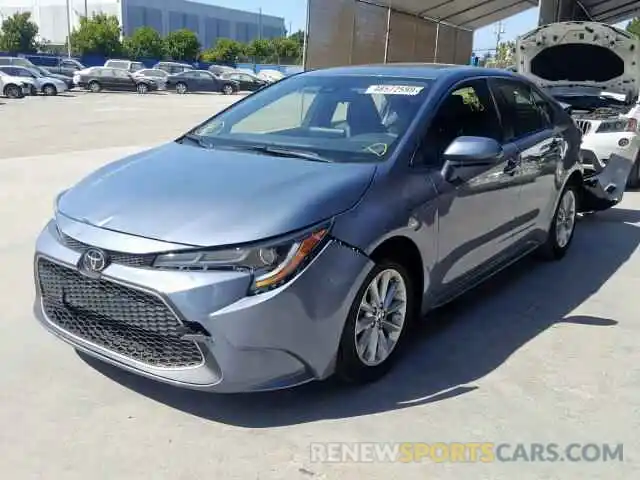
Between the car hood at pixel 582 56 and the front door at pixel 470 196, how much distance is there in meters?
6.18

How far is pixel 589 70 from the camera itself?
10312 mm

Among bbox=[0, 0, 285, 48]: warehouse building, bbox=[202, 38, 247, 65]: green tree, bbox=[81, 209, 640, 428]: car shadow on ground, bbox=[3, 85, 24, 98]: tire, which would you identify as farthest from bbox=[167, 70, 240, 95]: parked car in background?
bbox=[0, 0, 285, 48]: warehouse building

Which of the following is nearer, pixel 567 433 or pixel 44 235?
pixel 567 433

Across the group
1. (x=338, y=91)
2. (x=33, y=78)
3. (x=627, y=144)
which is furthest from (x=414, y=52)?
(x=33, y=78)

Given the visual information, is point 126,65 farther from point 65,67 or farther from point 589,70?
point 589,70

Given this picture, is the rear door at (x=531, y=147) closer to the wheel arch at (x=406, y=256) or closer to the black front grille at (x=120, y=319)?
the wheel arch at (x=406, y=256)

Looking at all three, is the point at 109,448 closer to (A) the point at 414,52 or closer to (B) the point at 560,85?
(B) the point at 560,85

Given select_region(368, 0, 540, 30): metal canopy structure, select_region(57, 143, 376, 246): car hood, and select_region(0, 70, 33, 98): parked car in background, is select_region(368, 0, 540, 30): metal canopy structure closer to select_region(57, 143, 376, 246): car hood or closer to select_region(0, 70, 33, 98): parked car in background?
select_region(57, 143, 376, 246): car hood

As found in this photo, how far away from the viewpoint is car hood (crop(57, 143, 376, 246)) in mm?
2836

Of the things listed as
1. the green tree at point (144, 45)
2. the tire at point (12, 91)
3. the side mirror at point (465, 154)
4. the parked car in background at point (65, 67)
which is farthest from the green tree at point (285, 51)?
the side mirror at point (465, 154)

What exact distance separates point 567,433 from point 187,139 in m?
2.82

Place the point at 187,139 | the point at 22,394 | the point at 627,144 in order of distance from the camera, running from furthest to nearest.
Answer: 1. the point at 627,144
2. the point at 187,139
3. the point at 22,394

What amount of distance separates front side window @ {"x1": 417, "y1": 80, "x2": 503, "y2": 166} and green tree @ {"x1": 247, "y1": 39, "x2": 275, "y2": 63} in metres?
82.7

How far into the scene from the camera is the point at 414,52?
19094 millimetres
